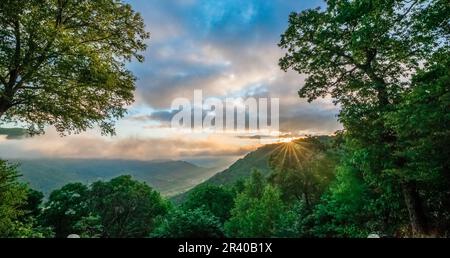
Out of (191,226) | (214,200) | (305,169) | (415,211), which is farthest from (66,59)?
(214,200)

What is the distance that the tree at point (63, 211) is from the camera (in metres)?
53.0

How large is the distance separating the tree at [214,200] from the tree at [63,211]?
23.3 meters

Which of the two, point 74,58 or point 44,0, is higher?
point 44,0

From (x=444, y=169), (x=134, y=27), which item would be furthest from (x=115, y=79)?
(x=444, y=169)

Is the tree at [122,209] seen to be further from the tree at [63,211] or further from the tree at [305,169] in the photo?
the tree at [305,169]

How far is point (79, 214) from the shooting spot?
5556 centimetres

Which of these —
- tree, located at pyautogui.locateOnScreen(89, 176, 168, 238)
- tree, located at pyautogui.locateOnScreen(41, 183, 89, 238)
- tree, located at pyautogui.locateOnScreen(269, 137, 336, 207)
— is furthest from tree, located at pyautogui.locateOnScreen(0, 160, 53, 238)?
tree, located at pyautogui.locateOnScreen(89, 176, 168, 238)

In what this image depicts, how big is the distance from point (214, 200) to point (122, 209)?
22.6 meters

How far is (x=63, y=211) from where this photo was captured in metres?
55.4

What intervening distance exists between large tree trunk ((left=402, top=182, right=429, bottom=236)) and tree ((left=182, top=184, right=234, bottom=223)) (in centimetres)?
5845

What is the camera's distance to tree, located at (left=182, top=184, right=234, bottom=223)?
73.8 metres

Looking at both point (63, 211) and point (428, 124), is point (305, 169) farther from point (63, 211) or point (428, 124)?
point (63, 211)
